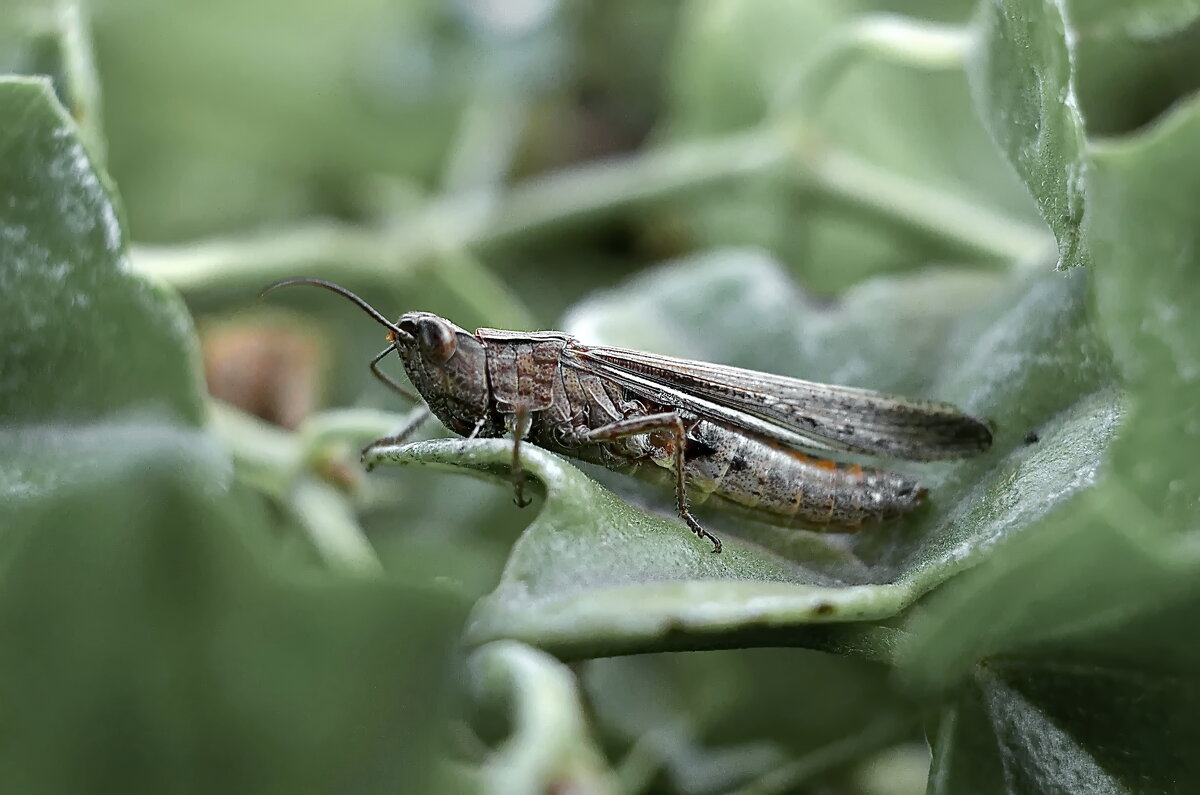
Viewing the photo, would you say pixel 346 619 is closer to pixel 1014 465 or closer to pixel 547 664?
pixel 547 664

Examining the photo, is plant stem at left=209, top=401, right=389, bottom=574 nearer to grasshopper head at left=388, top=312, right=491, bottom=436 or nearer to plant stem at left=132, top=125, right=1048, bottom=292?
grasshopper head at left=388, top=312, right=491, bottom=436

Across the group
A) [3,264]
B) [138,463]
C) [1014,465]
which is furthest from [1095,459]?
[3,264]

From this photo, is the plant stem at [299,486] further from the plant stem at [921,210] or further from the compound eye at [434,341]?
the plant stem at [921,210]

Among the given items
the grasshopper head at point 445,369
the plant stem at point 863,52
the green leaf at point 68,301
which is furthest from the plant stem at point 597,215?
the green leaf at point 68,301

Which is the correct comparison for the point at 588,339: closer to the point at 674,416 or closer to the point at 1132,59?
the point at 674,416

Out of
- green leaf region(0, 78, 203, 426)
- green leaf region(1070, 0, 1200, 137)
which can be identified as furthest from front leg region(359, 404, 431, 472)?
green leaf region(1070, 0, 1200, 137)
